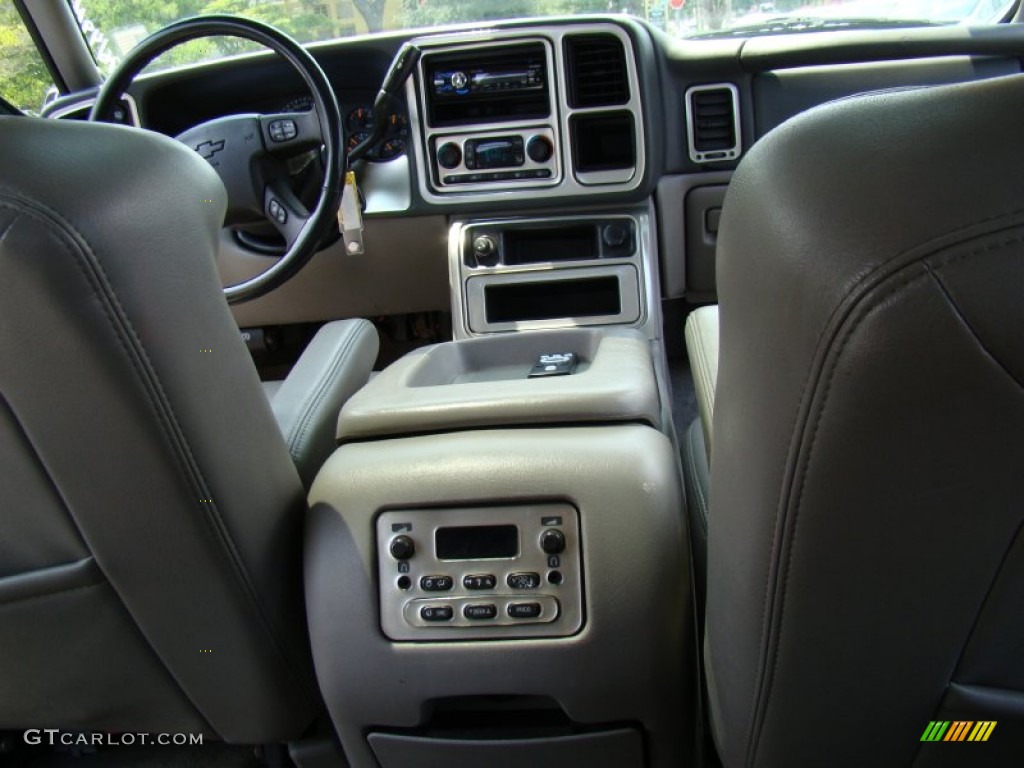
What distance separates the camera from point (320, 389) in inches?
47.9

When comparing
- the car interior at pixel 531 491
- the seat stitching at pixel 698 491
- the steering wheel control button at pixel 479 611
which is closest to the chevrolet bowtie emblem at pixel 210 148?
the car interior at pixel 531 491

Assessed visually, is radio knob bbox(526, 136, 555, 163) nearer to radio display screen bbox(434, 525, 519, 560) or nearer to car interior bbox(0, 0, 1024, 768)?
car interior bbox(0, 0, 1024, 768)

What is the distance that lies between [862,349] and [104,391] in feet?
1.89

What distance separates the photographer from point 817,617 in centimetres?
59

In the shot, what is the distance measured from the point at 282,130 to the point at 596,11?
769 millimetres

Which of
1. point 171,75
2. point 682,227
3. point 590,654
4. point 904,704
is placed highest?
point 171,75

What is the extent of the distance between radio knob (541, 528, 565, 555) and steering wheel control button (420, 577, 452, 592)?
110 millimetres

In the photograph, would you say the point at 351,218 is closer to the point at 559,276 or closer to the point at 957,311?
the point at 559,276

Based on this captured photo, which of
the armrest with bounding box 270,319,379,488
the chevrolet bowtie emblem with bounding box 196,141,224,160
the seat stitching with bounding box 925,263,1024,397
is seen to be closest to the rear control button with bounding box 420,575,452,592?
the armrest with bounding box 270,319,379,488

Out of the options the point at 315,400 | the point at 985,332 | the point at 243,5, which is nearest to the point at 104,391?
the point at 315,400

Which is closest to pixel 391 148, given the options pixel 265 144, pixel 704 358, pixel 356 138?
pixel 356 138

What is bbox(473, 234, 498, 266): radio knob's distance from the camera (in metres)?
2.05

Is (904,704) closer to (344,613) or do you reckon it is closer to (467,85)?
(344,613)

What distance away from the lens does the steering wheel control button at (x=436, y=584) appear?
35.0 inches
